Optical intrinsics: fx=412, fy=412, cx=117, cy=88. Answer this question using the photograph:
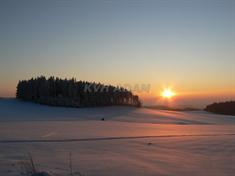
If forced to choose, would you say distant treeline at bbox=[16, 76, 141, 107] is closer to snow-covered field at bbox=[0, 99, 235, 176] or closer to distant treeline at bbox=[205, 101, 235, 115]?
distant treeline at bbox=[205, 101, 235, 115]

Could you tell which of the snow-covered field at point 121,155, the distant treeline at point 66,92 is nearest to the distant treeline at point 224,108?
the distant treeline at point 66,92

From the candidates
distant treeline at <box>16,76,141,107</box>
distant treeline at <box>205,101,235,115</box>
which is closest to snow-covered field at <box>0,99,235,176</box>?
distant treeline at <box>16,76,141,107</box>

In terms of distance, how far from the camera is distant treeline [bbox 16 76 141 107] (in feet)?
108

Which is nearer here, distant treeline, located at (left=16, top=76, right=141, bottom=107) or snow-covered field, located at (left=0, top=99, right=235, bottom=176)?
snow-covered field, located at (left=0, top=99, right=235, bottom=176)

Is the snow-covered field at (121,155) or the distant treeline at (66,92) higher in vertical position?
the distant treeline at (66,92)

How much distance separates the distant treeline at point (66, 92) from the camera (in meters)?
32.9

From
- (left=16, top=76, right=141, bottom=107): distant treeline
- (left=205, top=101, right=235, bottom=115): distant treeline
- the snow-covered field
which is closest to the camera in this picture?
the snow-covered field

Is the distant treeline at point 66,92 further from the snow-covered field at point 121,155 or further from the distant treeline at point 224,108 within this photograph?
the snow-covered field at point 121,155

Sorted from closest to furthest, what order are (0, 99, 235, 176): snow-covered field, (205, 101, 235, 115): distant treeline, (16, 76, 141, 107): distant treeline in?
(0, 99, 235, 176): snow-covered field
(16, 76, 141, 107): distant treeline
(205, 101, 235, 115): distant treeline

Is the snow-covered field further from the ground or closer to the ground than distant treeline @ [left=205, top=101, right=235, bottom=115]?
closer to the ground

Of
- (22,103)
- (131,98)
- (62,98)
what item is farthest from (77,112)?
(131,98)

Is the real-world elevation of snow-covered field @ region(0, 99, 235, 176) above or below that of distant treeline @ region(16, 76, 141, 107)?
below

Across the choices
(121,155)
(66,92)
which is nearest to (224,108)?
(66,92)

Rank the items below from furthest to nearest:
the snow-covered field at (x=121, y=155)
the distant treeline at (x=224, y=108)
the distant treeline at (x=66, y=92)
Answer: the distant treeline at (x=224, y=108)
the distant treeline at (x=66, y=92)
the snow-covered field at (x=121, y=155)
